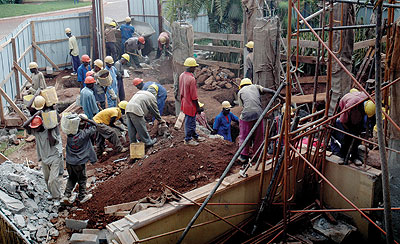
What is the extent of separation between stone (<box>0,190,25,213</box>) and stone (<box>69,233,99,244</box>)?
1295 millimetres

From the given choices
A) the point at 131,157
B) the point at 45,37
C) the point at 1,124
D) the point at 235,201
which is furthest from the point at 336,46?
the point at 45,37

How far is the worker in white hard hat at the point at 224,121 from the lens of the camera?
927cm

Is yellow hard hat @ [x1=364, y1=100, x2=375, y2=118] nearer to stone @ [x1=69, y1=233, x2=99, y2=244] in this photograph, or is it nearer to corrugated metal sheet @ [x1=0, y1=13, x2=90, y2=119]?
stone @ [x1=69, y1=233, x2=99, y2=244]

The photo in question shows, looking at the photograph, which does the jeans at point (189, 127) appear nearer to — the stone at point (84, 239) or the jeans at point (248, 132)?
the jeans at point (248, 132)

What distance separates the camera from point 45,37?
16328mm

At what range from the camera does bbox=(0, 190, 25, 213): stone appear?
680 cm

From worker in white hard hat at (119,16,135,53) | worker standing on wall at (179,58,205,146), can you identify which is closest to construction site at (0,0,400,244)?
worker standing on wall at (179,58,205,146)

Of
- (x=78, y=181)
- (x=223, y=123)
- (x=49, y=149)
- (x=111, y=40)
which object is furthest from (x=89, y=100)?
(x=111, y=40)

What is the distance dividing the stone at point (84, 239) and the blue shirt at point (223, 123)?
13.4 ft

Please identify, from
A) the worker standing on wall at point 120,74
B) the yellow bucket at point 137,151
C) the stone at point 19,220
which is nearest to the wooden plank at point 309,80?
the worker standing on wall at point 120,74

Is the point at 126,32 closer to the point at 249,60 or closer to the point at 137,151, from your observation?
the point at 249,60

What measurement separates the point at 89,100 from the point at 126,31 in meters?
7.09

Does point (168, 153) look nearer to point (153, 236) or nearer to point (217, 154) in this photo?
point (217, 154)

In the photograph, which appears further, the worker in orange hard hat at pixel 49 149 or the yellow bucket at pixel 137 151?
the yellow bucket at pixel 137 151
